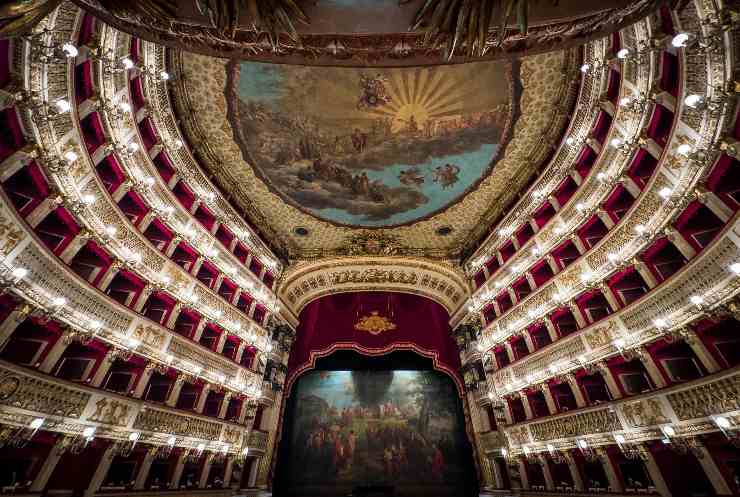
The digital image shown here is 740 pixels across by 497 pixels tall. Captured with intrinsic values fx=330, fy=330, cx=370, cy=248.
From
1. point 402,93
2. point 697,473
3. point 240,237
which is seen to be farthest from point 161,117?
point 697,473

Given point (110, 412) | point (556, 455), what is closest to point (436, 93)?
point (556, 455)

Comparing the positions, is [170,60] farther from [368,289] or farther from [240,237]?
[368,289]

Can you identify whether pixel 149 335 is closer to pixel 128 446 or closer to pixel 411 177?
pixel 128 446

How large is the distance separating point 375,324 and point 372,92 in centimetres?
1563

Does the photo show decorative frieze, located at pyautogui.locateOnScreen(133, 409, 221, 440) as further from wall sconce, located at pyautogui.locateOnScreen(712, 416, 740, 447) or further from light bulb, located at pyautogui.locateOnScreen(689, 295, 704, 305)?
light bulb, located at pyautogui.locateOnScreen(689, 295, 704, 305)

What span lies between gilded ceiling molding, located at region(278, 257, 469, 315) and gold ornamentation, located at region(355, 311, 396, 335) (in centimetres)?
222

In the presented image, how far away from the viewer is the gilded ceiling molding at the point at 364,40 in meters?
5.99

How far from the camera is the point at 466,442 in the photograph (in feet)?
73.0

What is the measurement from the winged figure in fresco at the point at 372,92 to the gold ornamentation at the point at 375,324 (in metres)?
14.9

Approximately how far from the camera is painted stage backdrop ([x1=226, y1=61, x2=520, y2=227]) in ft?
46.3

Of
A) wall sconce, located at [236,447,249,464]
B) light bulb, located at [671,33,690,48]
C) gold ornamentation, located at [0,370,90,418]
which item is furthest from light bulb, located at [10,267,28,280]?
light bulb, located at [671,33,690,48]

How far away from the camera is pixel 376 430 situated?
22953 mm

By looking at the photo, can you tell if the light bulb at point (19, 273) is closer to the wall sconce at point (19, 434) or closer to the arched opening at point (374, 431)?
the wall sconce at point (19, 434)

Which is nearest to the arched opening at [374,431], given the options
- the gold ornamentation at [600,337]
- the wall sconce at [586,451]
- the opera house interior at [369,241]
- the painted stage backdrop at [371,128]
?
the opera house interior at [369,241]
